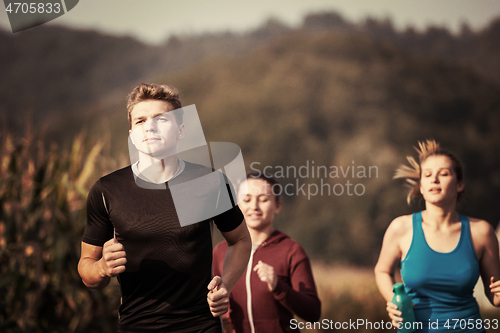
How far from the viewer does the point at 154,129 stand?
1485mm

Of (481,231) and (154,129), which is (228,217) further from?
(481,231)

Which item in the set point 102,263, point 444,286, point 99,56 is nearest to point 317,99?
point 99,56

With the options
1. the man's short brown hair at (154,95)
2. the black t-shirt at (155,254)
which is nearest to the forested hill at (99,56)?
the man's short brown hair at (154,95)

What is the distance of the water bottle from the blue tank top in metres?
0.06

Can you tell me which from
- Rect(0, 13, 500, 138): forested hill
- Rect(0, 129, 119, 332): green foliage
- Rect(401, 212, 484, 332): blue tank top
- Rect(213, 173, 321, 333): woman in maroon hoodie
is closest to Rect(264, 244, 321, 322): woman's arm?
Rect(213, 173, 321, 333): woman in maroon hoodie

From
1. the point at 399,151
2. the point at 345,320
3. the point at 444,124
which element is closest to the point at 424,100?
the point at 444,124

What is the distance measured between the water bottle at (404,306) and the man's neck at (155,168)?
1.14 m

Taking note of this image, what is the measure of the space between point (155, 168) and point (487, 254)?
5.10 feet

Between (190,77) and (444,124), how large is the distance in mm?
4201

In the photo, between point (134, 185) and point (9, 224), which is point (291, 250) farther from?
point (9, 224)

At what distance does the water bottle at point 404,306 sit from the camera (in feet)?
6.36

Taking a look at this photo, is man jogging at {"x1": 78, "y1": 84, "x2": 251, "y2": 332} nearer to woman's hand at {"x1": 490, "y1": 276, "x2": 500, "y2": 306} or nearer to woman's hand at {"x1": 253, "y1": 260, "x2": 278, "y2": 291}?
woman's hand at {"x1": 253, "y1": 260, "x2": 278, "y2": 291}

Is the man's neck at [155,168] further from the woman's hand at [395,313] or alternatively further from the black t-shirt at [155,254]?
the woman's hand at [395,313]

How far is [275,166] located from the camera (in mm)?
6539
